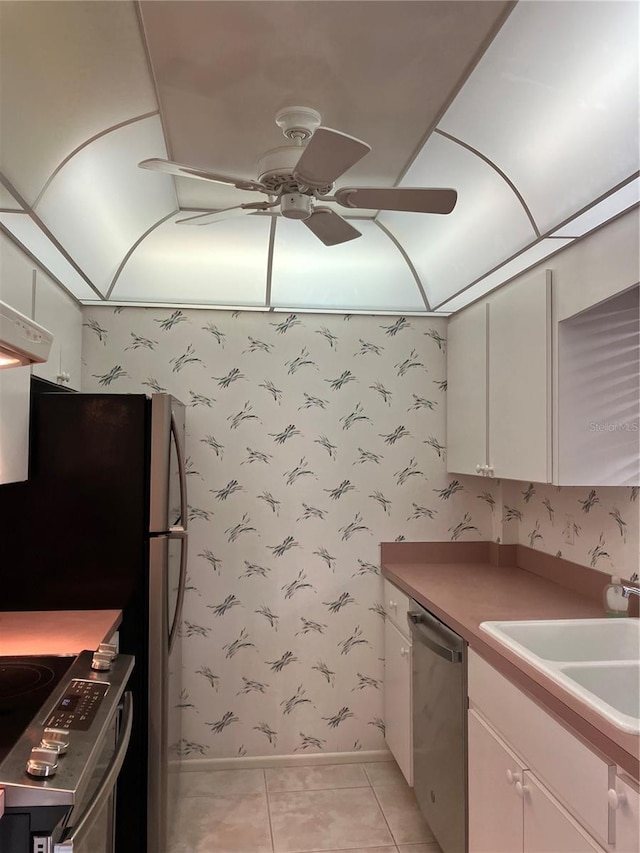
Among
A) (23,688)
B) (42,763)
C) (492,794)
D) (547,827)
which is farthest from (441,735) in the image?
(42,763)

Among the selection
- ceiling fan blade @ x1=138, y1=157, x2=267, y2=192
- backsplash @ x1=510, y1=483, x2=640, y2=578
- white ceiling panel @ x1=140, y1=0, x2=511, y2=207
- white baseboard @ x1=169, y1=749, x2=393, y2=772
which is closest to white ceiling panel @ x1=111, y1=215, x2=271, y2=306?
white ceiling panel @ x1=140, y1=0, x2=511, y2=207

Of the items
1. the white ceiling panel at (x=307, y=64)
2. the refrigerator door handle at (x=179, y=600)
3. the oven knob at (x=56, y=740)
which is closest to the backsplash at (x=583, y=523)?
the white ceiling panel at (x=307, y=64)

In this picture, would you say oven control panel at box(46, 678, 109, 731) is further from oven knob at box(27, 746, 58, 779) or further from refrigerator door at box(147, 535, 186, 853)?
refrigerator door at box(147, 535, 186, 853)

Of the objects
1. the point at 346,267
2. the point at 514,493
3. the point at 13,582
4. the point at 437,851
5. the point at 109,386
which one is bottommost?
the point at 437,851

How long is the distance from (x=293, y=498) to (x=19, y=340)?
6.88ft

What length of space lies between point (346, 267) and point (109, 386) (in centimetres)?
135

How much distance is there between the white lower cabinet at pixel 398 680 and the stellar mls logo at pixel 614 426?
1.16 metres

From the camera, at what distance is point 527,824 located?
68.0 inches

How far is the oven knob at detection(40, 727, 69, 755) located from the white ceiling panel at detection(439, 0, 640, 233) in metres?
1.97

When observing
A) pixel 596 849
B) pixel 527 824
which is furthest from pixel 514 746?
pixel 596 849

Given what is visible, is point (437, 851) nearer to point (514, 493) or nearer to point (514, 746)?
point (514, 746)

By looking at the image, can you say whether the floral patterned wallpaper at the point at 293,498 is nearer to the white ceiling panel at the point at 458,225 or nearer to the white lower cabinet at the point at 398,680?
the white lower cabinet at the point at 398,680

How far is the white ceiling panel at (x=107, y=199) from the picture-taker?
2.23 metres

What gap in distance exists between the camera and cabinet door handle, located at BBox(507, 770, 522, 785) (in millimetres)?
1767
